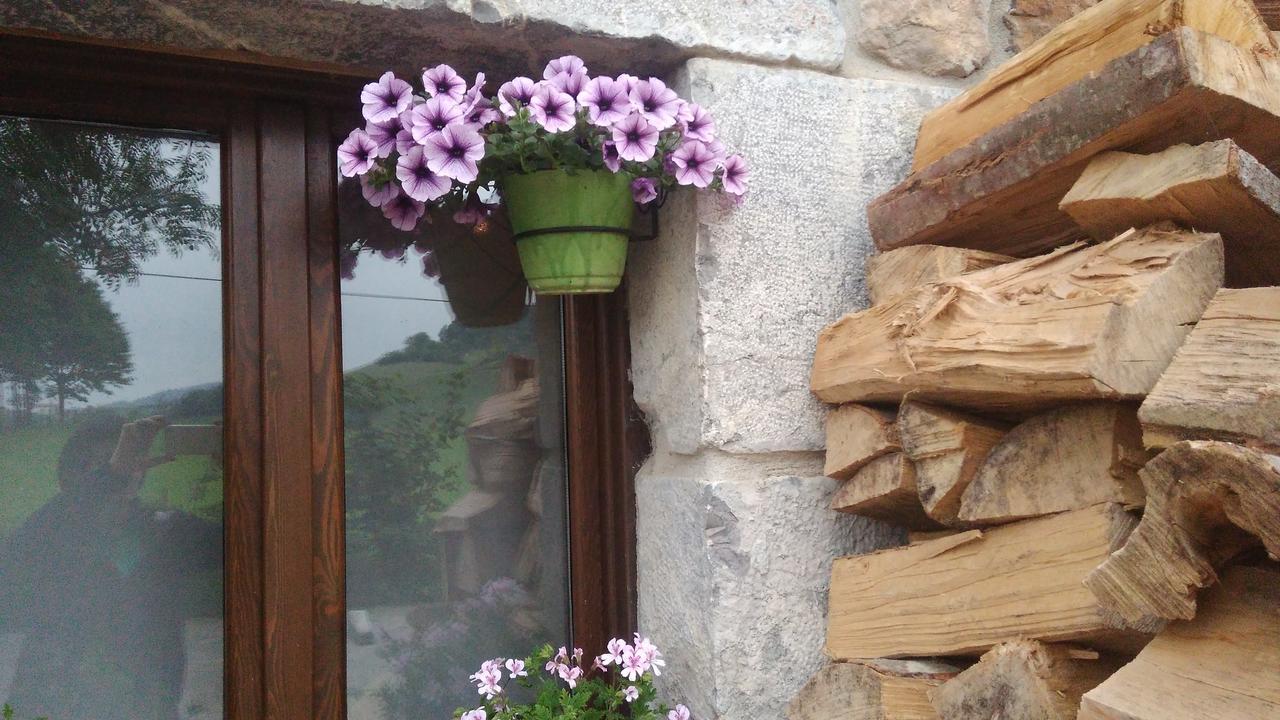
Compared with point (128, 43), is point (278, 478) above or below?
below

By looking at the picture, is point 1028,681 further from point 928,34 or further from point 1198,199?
point 928,34

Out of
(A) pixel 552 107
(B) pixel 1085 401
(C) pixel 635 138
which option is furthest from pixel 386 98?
(B) pixel 1085 401

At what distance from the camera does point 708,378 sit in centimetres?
151

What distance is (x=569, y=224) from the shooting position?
149cm

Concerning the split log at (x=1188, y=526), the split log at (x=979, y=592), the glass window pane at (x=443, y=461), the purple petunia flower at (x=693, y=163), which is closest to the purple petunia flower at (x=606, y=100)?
the purple petunia flower at (x=693, y=163)

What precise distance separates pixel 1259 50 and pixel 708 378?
81 cm

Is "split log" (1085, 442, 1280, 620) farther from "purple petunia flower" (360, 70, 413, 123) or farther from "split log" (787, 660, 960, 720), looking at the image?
"purple petunia flower" (360, 70, 413, 123)

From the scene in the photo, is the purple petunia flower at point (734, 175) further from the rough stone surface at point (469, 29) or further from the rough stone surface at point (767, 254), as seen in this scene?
the rough stone surface at point (469, 29)

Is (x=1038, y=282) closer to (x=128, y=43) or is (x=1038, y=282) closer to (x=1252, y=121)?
(x=1252, y=121)

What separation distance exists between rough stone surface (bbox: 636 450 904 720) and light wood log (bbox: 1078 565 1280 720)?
57cm

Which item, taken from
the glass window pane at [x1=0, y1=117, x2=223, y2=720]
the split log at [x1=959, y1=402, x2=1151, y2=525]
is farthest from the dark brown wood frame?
the split log at [x1=959, y1=402, x2=1151, y2=525]

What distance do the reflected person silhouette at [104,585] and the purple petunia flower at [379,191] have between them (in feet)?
1.60

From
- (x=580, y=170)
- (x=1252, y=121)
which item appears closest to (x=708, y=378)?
(x=580, y=170)

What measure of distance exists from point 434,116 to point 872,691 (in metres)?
0.98
